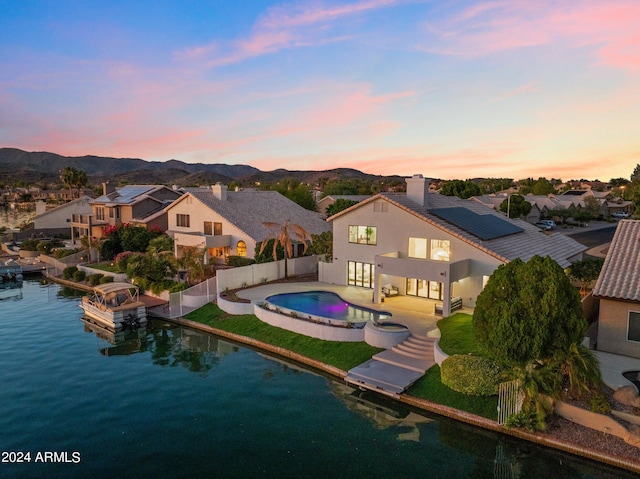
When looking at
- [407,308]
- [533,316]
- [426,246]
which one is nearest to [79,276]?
[407,308]

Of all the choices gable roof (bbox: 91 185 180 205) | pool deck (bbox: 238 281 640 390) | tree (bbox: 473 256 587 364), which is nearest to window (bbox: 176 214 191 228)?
gable roof (bbox: 91 185 180 205)

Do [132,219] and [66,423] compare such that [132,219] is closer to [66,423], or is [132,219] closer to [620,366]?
[66,423]

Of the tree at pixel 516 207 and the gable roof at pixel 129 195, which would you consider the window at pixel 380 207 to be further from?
the tree at pixel 516 207

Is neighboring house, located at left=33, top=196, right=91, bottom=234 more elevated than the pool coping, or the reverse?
neighboring house, located at left=33, top=196, right=91, bottom=234

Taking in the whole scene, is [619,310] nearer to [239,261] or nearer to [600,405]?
[600,405]

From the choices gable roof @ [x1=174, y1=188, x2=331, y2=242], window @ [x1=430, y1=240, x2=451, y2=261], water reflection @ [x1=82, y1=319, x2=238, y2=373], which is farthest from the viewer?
gable roof @ [x1=174, y1=188, x2=331, y2=242]

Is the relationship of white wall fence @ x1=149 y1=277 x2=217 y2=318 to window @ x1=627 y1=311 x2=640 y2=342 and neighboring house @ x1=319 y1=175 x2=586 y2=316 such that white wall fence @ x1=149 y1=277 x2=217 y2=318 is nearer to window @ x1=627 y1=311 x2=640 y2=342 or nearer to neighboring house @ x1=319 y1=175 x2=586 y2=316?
neighboring house @ x1=319 y1=175 x2=586 y2=316

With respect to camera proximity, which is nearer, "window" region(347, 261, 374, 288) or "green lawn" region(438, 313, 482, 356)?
"green lawn" region(438, 313, 482, 356)
